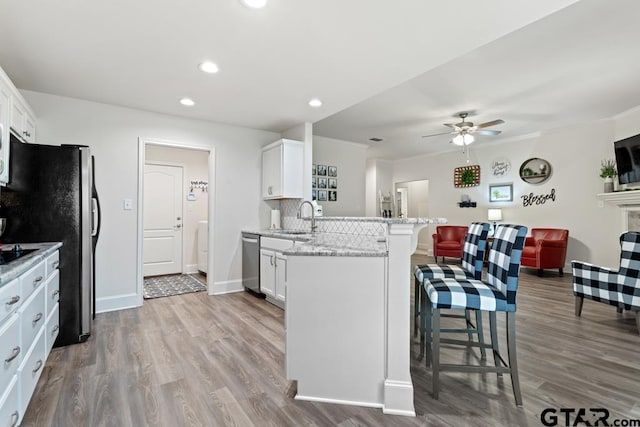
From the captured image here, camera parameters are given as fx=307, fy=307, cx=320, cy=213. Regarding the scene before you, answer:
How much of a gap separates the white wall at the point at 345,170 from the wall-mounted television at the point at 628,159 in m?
4.08

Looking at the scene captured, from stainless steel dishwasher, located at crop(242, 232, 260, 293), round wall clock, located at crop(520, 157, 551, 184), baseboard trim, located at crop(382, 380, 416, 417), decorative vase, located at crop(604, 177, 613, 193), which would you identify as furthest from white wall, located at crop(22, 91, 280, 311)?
decorative vase, located at crop(604, 177, 613, 193)

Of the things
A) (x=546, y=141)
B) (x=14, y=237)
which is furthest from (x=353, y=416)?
(x=546, y=141)

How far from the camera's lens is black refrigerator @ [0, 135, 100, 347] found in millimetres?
2432

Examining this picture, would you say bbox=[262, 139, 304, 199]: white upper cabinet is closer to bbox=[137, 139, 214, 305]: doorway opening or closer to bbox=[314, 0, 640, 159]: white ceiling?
→ bbox=[314, 0, 640, 159]: white ceiling

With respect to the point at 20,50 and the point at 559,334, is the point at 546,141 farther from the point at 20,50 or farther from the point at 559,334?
the point at 20,50

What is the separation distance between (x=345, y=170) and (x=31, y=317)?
17.5ft

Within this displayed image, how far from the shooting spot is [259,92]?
3.28 m

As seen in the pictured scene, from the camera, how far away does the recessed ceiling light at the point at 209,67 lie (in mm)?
2648

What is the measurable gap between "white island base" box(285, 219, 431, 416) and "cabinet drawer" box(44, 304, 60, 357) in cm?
167

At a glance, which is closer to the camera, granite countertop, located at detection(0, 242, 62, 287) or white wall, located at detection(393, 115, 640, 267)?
granite countertop, located at detection(0, 242, 62, 287)

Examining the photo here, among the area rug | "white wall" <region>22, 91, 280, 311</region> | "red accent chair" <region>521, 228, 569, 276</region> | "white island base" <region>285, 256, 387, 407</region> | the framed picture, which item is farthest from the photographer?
the framed picture

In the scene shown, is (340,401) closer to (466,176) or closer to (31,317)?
(31,317)

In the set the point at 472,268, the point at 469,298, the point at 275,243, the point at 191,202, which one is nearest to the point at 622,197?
the point at 472,268

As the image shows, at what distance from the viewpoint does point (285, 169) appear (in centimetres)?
424
